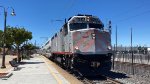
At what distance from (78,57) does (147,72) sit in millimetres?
7840

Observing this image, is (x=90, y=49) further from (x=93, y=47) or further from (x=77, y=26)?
(x=77, y=26)

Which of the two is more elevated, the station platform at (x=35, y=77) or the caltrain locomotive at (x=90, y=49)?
the caltrain locomotive at (x=90, y=49)

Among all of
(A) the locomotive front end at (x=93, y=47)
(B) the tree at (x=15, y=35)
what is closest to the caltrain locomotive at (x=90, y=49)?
(A) the locomotive front end at (x=93, y=47)

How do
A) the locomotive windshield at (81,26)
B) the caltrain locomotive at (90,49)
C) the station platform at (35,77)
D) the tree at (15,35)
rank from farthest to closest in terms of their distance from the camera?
the tree at (15,35), the locomotive windshield at (81,26), the caltrain locomotive at (90,49), the station platform at (35,77)

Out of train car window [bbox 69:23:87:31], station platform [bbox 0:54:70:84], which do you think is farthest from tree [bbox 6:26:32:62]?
train car window [bbox 69:23:87:31]

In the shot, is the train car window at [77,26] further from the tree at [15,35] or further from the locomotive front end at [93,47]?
the tree at [15,35]

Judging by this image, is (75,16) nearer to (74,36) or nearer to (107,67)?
(74,36)

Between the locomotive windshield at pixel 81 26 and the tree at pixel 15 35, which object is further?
the tree at pixel 15 35

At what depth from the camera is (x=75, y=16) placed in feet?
81.8

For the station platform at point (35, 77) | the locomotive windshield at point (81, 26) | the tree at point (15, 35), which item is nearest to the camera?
the station platform at point (35, 77)

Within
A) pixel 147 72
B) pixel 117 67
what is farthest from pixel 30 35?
pixel 147 72

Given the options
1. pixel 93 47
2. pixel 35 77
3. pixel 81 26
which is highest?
pixel 81 26

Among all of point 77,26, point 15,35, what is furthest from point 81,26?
point 15,35


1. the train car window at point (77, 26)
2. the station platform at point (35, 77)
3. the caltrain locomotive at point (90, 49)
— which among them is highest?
the train car window at point (77, 26)
